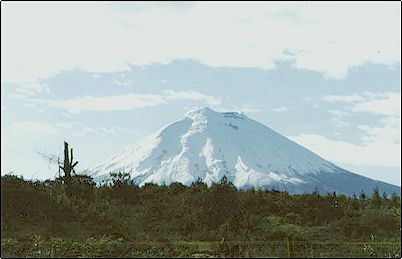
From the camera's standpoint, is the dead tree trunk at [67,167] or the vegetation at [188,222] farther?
the dead tree trunk at [67,167]

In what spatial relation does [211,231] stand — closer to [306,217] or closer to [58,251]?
[306,217]

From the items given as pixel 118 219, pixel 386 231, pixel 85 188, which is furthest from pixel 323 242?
pixel 85 188

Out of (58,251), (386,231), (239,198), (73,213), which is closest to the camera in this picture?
(58,251)

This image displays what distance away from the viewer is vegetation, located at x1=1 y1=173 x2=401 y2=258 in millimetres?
23453

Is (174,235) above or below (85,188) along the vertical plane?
below

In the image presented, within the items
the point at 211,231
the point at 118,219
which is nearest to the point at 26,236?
the point at 118,219

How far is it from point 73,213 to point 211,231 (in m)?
6.87

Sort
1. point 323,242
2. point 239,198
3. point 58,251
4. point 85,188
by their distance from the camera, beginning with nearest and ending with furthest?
point 58,251
point 323,242
point 239,198
point 85,188

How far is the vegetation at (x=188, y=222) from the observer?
76.9 ft

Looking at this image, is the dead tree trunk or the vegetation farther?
the dead tree trunk

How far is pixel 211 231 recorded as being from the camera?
90.4 feet

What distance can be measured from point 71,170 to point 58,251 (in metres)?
13.3

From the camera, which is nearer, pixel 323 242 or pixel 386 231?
pixel 323 242

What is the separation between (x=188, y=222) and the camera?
28812 millimetres
